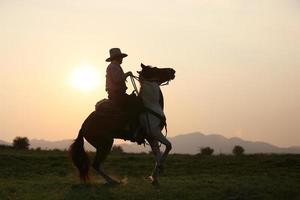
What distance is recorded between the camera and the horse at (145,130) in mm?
15156

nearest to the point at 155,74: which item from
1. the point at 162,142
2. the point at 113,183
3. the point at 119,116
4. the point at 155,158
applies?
the point at 119,116

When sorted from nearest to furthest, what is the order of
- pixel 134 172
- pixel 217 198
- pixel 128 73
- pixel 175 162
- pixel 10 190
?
1. pixel 217 198
2. pixel 10 190
3. pixel 128 73
4. pixel 134 172
5. pixel 175 162

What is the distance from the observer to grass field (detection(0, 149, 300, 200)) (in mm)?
13328

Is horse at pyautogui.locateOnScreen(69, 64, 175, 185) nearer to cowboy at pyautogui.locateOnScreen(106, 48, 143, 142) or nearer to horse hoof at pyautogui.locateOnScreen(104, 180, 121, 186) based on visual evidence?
horse hoof at pyautogui.locateOnScreen(104, 180, 121, 186)

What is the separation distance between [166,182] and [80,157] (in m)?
2.48

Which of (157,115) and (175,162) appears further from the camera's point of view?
(175,162)

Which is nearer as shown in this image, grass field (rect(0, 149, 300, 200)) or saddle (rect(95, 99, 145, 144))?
grass field (rect(0, 149, 300, 200))

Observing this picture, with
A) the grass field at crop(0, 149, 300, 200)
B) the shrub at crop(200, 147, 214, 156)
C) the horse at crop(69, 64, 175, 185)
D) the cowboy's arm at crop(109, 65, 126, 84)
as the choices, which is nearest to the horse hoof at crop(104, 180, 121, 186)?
the horse at crop(69, 64, 175, 185)

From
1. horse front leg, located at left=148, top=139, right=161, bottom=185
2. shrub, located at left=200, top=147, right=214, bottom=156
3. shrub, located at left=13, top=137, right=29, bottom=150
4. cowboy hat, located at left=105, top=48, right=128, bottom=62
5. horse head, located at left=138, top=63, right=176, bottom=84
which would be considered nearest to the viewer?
horse front leg, located at left=148, top=139, right=161, bottom=185

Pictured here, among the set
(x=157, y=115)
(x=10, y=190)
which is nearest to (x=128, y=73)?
(x=157, y=115)

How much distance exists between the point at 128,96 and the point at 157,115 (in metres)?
0.92

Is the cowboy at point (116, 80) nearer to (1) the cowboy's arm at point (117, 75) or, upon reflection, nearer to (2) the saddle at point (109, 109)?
(1) the cowboy's arm at point (117, 75)

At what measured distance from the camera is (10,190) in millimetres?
14516

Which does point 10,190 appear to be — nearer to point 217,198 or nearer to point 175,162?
point 217,198
